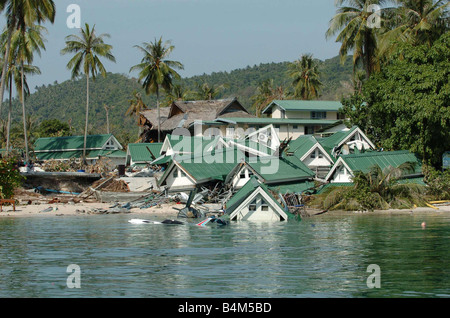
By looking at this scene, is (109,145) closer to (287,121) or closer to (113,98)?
(287,121)

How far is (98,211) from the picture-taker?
43.7m

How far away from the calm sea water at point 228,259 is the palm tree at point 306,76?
52855 millimetres

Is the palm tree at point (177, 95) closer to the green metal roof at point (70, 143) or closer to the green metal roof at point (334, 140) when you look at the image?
the green metal roof at point (70, 143)

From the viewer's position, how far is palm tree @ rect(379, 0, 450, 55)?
165 feet

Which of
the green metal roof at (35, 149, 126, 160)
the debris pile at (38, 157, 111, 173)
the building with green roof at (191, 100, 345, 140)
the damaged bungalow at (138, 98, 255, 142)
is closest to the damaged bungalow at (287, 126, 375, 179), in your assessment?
the building with green roof at (191, 100, 345, 140)

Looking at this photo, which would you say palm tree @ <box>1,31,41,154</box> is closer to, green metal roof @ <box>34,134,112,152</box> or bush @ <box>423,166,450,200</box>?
green metal roof @ <box>34,134,112,152</box>

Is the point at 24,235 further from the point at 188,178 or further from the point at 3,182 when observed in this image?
the point at 188,178

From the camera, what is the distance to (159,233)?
31750 mm

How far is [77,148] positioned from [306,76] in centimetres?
3356

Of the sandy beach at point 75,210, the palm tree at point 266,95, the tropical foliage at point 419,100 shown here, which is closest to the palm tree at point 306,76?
the palm tree at point 266,95

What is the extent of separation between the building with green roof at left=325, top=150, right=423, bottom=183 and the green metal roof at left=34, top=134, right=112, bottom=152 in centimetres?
4042

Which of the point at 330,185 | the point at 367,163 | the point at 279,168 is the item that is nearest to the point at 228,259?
the point at 330,185

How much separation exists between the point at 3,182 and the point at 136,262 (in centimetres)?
2480
